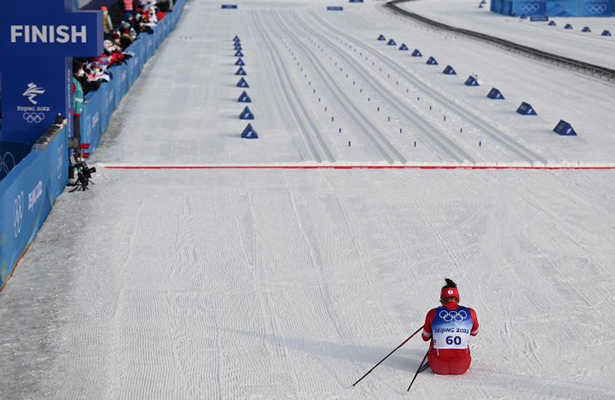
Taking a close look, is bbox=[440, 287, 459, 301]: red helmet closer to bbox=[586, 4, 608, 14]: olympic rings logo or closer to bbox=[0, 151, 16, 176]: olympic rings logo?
bbox=[0, 151, 16, 176]: olympic rings logo

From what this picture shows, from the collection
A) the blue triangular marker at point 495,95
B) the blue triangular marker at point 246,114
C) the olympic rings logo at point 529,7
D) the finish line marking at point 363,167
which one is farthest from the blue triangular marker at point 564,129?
the olympic rings logo at point 529,7

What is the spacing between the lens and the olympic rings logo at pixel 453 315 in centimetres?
795

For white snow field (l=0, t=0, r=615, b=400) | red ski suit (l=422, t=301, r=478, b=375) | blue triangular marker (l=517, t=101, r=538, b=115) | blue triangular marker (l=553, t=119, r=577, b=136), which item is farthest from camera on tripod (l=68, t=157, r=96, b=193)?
blue triangular marker (l=517, t=101, r=538, b=115)

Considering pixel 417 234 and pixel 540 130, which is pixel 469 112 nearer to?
pixel 540 130

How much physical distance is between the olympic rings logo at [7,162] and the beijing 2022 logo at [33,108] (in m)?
1.49

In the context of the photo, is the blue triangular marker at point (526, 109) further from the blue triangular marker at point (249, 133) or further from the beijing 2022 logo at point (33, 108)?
the beijing 2022 logo at point (33, 108)

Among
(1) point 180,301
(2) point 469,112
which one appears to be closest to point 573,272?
(1) point 180,301

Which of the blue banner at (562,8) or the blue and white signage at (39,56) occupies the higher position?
the blue and white signage at (39,56)

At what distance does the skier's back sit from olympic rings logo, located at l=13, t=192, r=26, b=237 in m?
4.85

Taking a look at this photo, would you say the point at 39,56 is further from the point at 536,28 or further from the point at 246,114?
the point at 536,28

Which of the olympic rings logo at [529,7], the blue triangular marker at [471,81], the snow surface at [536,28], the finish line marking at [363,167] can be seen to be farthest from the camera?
the olympic rings logo at [529,7]

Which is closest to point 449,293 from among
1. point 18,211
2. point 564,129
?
point 18,211

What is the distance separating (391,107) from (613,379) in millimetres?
15088

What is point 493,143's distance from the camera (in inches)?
742
